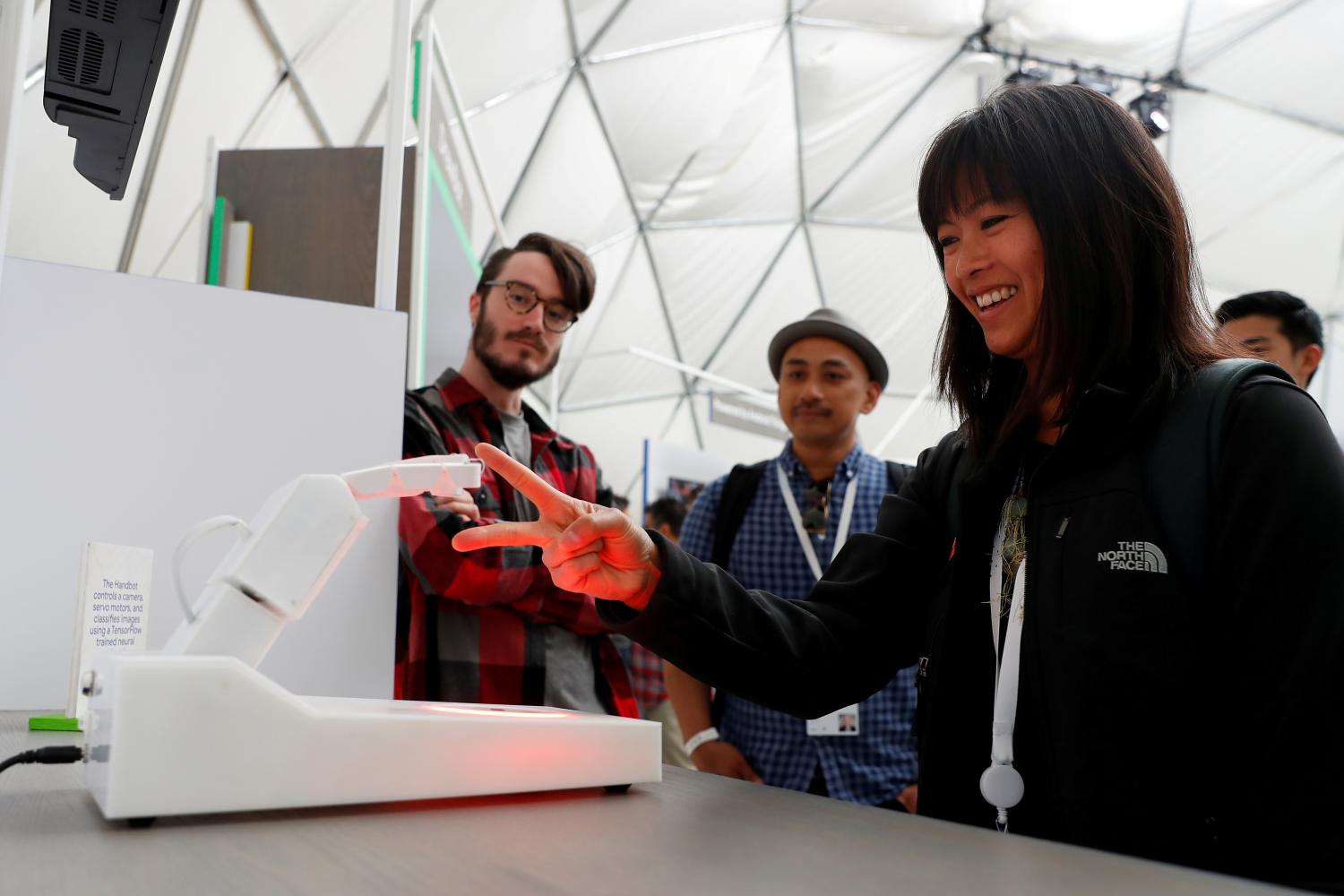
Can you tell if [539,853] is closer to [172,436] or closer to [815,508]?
[172,436]

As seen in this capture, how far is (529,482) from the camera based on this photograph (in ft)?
4.36

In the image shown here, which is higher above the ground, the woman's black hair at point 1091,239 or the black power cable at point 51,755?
the woman's black hair at point 1091,239

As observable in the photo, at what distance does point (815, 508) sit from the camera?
10.3 ft

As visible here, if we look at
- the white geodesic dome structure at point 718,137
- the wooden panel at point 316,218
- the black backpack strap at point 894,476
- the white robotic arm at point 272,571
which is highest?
the white geodesic dome structure at point 718,137

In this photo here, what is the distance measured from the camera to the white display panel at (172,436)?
1.73m

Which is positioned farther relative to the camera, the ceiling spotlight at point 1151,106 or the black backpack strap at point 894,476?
the ceiling spotlight at point 1151,106

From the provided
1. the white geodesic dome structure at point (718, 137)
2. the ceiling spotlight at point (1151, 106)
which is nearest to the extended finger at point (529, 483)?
the white geodesic dome structure at point (718, 137)

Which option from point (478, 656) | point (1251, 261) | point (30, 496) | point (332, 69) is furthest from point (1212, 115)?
point (30, 496)

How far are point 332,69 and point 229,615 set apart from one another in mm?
5897

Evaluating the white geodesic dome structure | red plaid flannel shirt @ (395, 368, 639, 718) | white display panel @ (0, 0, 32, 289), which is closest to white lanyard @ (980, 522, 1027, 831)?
red plaid flannel shirt @ (395, 368, 639, 718)

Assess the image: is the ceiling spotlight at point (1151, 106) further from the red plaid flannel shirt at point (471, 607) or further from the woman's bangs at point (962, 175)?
the woman's bangs at point (962, 175)

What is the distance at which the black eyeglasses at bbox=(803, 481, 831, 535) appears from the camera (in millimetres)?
3111

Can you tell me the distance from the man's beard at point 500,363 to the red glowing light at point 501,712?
1743 mm

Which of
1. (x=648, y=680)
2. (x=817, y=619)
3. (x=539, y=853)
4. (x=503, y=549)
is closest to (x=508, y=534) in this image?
(x=817, y=619)
